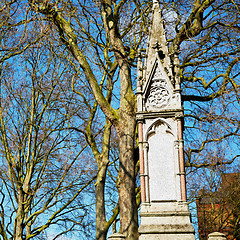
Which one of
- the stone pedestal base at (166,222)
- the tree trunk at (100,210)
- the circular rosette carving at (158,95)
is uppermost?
the circular rosette carving at (158,95)

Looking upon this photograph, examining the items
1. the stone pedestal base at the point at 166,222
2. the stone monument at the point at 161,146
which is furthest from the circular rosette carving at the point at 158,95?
the stone pedestal base at the point at 166,222

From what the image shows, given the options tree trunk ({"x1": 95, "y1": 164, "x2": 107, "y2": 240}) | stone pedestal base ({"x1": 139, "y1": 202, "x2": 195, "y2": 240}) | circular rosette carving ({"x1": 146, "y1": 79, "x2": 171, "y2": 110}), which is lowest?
stone pedestal base ({"x1": 139, "y1": 202, "x2": 195, "y2": 240})

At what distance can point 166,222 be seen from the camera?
7297mm

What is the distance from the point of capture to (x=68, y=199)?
571 inches

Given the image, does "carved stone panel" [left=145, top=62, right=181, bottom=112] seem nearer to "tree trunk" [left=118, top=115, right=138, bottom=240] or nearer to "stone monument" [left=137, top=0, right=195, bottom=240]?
"stone monument" [left=137, top=0, right=195, bottom=240]

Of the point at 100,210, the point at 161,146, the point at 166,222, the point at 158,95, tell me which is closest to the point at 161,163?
the point at 161,146

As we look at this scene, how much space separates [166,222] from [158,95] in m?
2.53

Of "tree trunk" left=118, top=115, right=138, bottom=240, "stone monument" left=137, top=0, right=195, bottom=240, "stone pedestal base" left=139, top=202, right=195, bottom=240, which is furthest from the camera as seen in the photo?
"tree trunk" left=118, top=115, right=138, bottom=240

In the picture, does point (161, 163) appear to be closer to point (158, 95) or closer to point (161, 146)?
point (161, 146)

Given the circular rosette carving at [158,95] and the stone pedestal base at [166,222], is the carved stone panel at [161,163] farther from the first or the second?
the circular rosette carving at [158,95]

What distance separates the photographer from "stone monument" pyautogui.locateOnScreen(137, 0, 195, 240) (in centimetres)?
729

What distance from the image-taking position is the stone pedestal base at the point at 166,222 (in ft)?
23.5

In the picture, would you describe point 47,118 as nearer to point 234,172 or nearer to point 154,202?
point 154,202

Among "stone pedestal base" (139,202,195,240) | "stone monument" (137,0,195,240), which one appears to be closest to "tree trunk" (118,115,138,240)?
"stone monument" (137,0,195,240)
